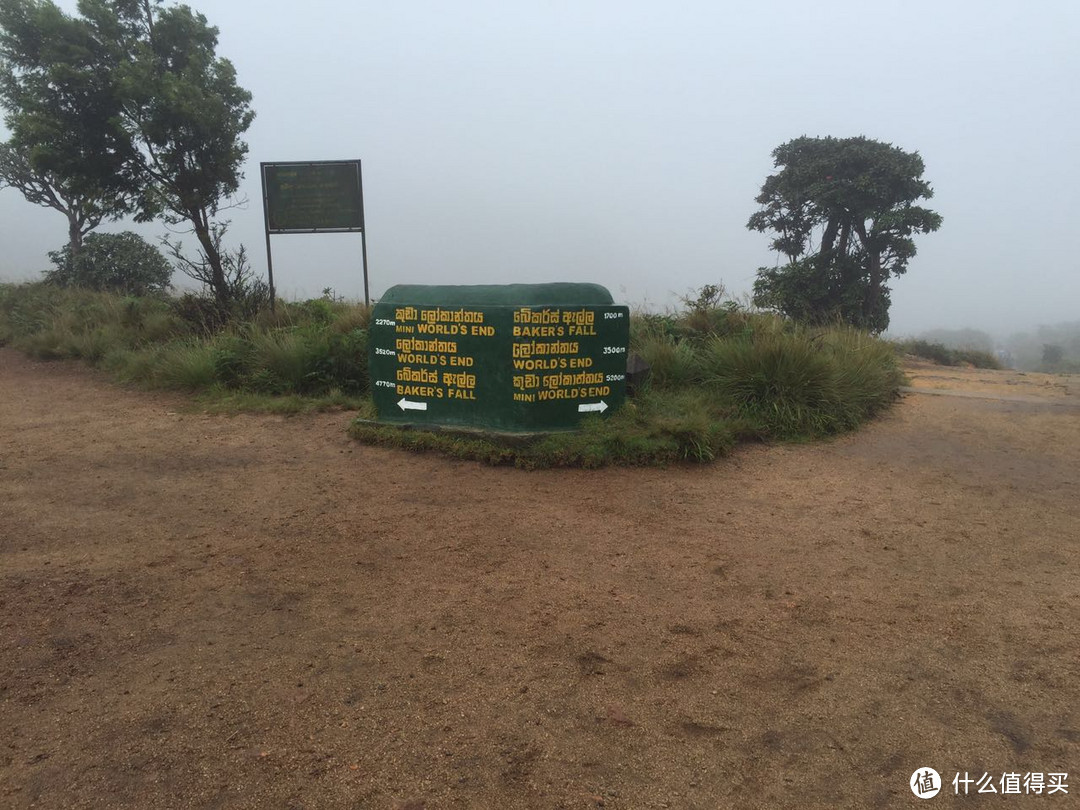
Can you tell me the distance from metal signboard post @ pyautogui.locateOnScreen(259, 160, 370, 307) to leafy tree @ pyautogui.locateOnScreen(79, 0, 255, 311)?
1.54 m

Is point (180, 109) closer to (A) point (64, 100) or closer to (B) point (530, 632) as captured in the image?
(A) point (64, 100)

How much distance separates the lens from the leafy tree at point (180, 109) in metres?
11.0

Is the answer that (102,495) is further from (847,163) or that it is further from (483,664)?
(847,163)

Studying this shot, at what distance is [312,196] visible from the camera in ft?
33.2

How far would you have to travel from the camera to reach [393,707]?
2.59 meters

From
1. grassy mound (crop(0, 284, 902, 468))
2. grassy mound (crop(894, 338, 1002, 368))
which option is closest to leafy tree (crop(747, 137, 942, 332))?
grassy mound (crop(894, 338, 1002, 368))

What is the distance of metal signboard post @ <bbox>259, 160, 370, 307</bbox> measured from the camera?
1004cm

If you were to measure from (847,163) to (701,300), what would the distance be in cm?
796

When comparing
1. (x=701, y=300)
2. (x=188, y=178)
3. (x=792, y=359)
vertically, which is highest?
(x=188, y=178)

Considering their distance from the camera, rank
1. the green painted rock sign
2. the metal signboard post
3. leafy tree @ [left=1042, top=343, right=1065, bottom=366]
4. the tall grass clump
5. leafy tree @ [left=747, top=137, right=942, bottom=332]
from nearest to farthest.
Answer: the green painted rock sign
the tall grass clump
the metal signboard post
leafy tree @ [left=747, top=137, right=942, bottom=332]
leafy tree @ [left=1042, top=343, right=1065, bottom=366]

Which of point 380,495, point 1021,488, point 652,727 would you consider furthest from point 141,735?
point 1021,488

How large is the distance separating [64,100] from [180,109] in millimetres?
1991

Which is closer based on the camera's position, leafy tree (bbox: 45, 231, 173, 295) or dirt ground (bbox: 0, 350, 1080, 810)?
dirt ground (bbox: 0, 350, 1080, 810)

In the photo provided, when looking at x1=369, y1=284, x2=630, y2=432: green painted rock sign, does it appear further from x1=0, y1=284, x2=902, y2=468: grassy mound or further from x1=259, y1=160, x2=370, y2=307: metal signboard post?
x1=259, y1=160, x2=370, y2=307: metal signboard post
